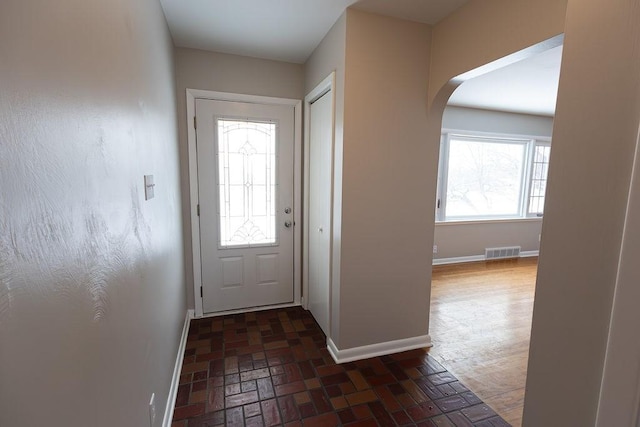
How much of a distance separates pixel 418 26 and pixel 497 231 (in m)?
4.09

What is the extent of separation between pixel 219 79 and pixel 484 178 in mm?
4398

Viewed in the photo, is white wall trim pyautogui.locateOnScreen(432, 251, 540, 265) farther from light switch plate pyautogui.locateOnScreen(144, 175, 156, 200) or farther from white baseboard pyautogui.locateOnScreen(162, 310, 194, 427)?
light switch plate pyautogui.locateOnScreen(144, 175, 156, 200)

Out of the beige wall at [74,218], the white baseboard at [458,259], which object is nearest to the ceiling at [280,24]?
the beige wall at [74,218]

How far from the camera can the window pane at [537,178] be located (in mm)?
5250

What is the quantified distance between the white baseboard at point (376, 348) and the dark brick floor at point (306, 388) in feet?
0.15

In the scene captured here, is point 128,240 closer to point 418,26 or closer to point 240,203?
point 240,203

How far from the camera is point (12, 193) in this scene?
476mm

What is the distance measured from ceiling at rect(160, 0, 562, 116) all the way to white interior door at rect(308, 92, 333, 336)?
50 centimetres

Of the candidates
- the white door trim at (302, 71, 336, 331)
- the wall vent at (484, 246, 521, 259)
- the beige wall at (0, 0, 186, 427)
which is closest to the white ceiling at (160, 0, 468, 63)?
the white door trim at (302, 71, 336, 331)

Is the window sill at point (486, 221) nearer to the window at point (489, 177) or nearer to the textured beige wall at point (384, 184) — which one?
the window at point (489, 177)

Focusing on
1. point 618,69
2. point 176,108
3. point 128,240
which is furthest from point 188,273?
point 618,69

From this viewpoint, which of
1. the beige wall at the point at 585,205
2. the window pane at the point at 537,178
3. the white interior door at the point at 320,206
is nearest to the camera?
the beige wall at the point at 585,205

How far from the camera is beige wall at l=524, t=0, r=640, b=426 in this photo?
865 millimetres

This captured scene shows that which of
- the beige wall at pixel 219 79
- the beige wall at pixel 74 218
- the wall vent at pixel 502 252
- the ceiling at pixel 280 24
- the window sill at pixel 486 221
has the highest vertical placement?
the ceiling at pixel 280 24
